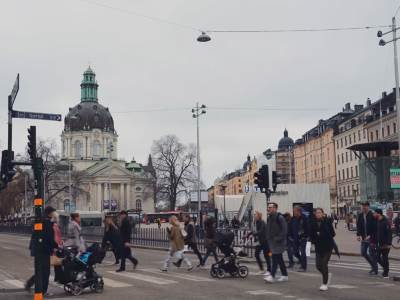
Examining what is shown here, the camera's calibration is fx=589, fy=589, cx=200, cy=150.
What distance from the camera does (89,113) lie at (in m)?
141

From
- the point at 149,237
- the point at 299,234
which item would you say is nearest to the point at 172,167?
the point at 149,237

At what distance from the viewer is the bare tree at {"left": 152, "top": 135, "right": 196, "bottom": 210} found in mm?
85500

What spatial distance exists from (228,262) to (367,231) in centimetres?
382

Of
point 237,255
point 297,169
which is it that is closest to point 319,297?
point 237,255

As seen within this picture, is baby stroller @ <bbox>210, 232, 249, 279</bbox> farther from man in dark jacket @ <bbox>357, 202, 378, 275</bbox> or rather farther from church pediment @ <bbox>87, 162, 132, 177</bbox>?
church pediment @ <bbox>87, 162, 132, 177</bbox>

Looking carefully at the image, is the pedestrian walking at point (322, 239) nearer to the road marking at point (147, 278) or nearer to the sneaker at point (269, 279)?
the sneaker at point (269, 279)

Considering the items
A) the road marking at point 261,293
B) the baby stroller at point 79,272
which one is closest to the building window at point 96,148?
the baby stroller at point 79,272

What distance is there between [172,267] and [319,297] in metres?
8.56

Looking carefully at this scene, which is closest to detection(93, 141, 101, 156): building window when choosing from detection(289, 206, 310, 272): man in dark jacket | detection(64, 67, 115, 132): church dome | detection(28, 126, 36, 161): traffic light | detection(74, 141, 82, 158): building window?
detection(74, 141, 82, 158): building window

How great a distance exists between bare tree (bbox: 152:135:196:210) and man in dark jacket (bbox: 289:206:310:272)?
67.2 m

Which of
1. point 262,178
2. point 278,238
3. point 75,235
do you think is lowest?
point 278,238

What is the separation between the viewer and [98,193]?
5507 inches

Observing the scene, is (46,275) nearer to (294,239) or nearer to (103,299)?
(103,299)

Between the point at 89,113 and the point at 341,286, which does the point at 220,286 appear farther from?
the point at 89,113
